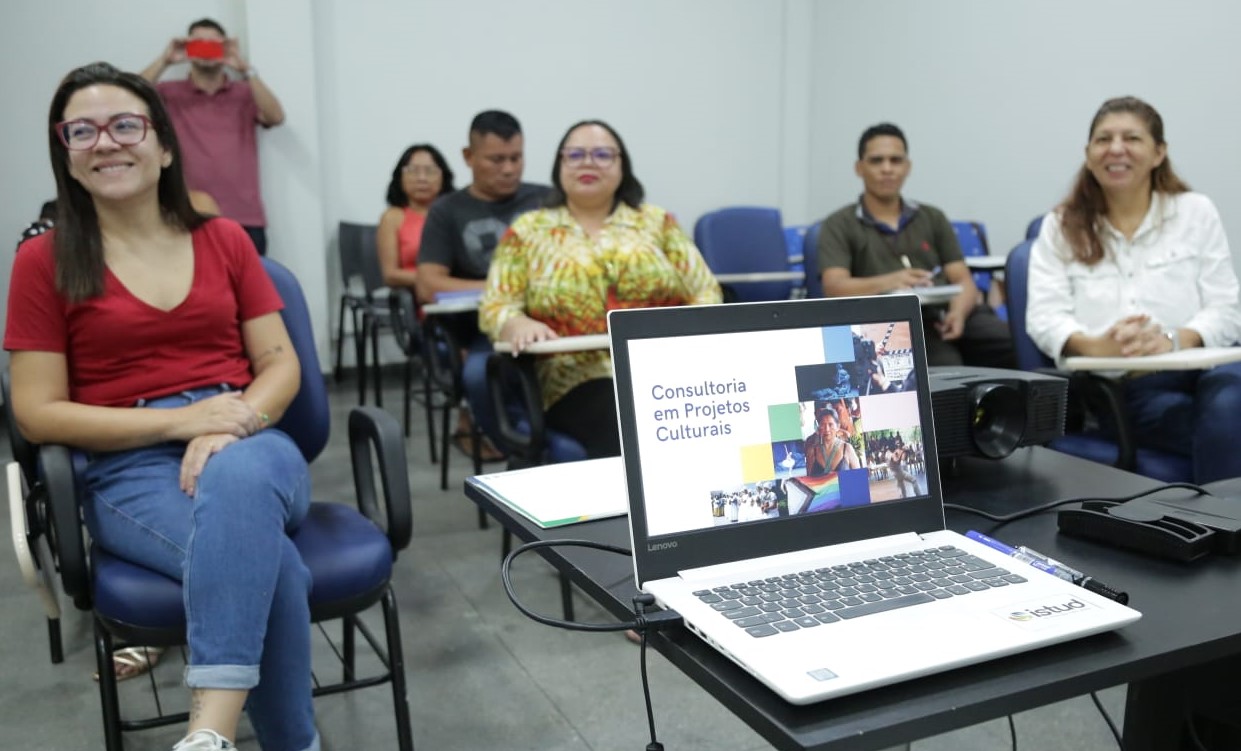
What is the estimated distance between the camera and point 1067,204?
249 cm

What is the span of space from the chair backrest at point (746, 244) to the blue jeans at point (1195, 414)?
289cm

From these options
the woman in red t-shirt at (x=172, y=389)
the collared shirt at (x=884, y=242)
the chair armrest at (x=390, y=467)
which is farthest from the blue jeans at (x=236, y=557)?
the collared shirt at (x=884, y=242)

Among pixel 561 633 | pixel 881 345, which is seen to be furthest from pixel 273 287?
pixel 881 345

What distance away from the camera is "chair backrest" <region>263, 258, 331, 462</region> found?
188 cm

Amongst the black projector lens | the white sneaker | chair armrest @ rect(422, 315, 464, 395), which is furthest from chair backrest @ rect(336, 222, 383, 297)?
the black projector lens

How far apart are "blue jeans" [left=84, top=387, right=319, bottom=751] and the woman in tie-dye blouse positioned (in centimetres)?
96

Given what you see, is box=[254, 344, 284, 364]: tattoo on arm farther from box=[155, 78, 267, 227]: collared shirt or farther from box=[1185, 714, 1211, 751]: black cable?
box=[155, 78, 267, 227]: collared shirt

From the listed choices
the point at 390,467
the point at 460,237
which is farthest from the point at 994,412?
the point at 460,237

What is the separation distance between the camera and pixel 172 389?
179 centimetres

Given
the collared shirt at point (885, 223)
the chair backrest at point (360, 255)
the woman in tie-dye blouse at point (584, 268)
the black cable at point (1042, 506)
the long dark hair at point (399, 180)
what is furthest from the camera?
the chair backrest at point (360, 255)

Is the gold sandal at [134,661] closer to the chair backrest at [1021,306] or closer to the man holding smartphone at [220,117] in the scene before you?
the chair backrest at [1021,306]

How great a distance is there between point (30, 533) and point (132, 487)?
30 centimetres

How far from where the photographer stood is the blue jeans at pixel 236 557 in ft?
4.61

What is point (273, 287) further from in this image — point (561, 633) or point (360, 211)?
point (360, 211)
